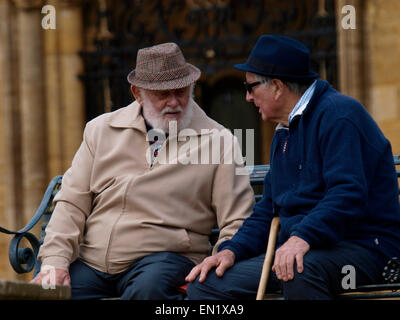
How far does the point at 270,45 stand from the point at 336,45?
3.90 meters

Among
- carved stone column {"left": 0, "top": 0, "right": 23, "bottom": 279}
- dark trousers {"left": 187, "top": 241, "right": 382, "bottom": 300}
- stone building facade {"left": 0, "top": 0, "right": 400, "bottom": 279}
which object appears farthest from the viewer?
carved stone column {"left": 0, "top": 0, "right": 23, "bottom": 279}

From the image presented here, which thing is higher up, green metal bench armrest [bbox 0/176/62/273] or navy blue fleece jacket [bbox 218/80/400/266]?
navy blue fleece jacket [bbox 218/80/400/266]

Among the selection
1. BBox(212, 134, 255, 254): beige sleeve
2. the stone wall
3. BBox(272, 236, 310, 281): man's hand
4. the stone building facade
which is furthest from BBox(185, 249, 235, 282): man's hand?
the stone building facade

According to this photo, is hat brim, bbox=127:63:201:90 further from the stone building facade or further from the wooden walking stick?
the stone building facade

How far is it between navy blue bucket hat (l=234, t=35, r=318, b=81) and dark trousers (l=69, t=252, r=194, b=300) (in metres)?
0.96

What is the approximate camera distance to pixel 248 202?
418 cm

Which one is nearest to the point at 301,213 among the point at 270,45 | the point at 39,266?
the point at 270,45

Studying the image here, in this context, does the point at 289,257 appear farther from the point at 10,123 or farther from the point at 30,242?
the point at 10,123

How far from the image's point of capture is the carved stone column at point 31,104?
27.6 feet

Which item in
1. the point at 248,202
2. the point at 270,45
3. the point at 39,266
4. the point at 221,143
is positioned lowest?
the point at 39,266

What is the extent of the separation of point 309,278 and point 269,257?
12.8 inches

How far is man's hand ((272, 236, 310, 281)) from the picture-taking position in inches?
134

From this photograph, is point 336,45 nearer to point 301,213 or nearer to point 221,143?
point 221,143

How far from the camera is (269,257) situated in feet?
12.0
